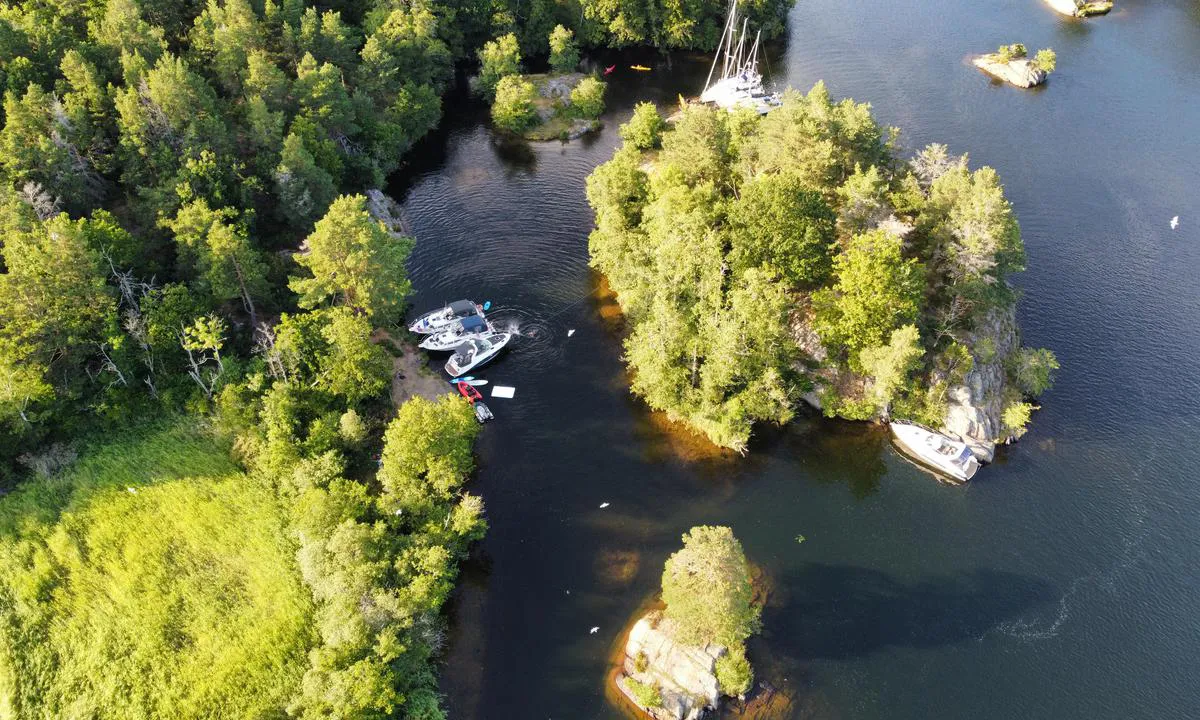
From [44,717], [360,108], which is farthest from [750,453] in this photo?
[360,108]

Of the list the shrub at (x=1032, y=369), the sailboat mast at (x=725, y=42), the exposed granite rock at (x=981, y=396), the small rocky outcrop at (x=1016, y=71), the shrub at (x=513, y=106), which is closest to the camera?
the exposed granite rock at (x=981, y=396)

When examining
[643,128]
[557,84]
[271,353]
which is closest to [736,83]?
[557,84]

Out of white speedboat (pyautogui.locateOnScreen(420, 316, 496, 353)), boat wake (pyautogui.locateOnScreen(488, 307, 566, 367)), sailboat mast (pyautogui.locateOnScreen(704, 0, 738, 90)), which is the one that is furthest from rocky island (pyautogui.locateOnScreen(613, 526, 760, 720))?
sailboat mast (pyautogui.locateOnScreen(704, 0, 738, 90))

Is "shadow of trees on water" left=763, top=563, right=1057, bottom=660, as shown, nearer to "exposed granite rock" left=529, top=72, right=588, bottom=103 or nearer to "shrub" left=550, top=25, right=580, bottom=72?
"exposed granite rock" left=529, top=72, right=588, bottom=103

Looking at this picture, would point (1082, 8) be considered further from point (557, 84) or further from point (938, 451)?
point (938, 451)

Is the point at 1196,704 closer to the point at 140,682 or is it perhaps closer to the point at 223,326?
the point at 140,682

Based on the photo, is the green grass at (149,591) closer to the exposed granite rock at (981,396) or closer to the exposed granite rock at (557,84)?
the exposed granite rock at (981,396)

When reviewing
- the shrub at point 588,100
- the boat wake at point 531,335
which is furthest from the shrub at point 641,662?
the shrub at point 588,100
